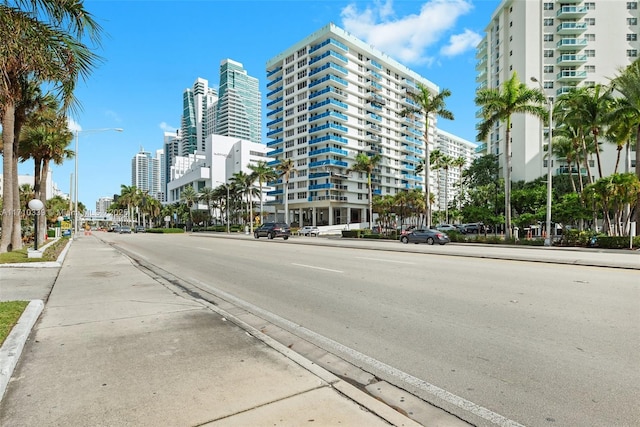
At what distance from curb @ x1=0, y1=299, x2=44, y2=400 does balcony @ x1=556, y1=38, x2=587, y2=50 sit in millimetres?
83756

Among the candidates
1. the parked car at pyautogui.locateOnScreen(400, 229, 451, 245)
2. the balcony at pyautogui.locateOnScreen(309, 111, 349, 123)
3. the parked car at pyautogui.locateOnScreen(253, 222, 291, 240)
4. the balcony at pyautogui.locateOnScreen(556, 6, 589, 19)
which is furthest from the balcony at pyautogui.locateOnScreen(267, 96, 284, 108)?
the parked car at pyautogui.locateOnScreen(400, 229, 451, 245)

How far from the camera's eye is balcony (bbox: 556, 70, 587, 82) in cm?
6625

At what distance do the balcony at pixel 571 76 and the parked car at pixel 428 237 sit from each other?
2174 inches

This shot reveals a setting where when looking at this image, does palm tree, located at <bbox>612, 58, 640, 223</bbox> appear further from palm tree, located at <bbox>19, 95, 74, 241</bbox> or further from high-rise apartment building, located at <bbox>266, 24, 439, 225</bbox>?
high-rise apartment building, located at <bbox>266, 24, 439, 225</bbox>

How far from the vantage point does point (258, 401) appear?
331 centimetres

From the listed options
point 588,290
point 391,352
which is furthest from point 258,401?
point 588,290

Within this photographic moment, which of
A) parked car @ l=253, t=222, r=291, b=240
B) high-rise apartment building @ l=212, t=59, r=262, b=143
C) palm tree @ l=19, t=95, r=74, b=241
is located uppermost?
high-rise apartment building @ l=212, t=59, r=262, b=143

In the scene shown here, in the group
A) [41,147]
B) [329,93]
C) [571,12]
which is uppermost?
[571,12]

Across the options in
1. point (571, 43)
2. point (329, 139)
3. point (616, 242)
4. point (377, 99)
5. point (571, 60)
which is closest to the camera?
point (616, 242)

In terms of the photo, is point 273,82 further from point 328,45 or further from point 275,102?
point 328,45

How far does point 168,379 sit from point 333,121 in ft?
251

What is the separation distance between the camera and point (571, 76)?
66438mm

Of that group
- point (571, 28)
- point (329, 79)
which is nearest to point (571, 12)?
point (571, 28)

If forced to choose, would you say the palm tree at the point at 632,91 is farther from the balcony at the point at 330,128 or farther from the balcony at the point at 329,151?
the balcony at the point at 330,128
